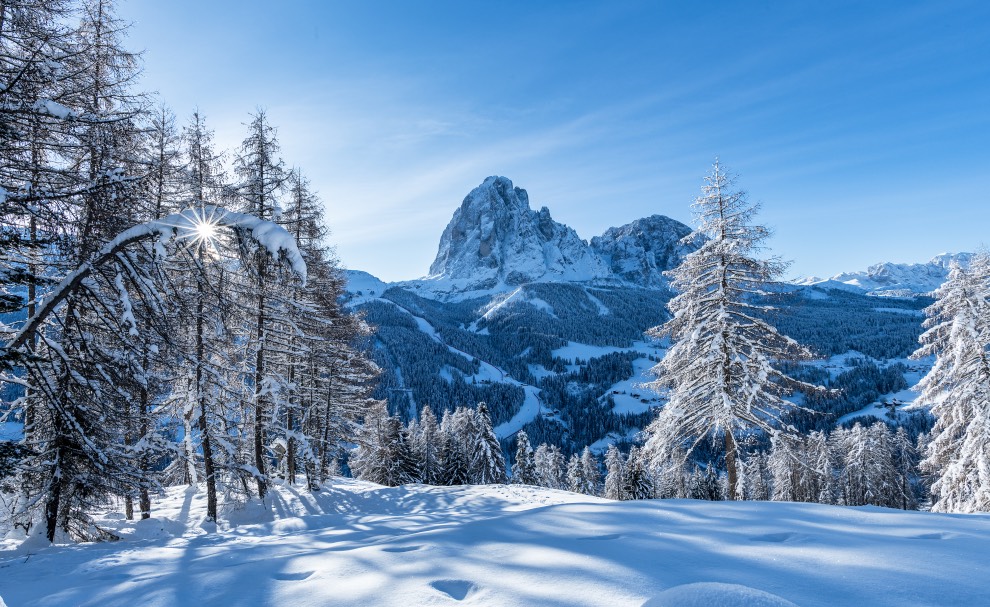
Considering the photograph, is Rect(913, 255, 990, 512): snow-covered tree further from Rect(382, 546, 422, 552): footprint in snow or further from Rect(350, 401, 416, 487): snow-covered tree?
Rect(350, 401, 416, 487): snow-covered tree

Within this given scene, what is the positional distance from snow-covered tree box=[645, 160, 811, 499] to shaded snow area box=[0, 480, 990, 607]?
8330 millimetres

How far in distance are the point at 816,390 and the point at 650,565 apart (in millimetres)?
12518

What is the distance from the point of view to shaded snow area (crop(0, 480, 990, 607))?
306 centimetres

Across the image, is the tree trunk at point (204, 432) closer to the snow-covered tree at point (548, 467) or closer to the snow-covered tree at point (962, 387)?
the snow-covered tree at point (962, 387)

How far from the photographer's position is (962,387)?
15914mm

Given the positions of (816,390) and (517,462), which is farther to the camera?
(517,462)

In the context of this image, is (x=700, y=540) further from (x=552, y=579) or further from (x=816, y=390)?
(x=816, y=390)

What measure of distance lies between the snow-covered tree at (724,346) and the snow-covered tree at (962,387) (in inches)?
280

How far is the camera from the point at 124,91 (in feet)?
31.7

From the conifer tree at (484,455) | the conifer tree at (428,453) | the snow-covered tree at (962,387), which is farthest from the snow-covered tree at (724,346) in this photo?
the conifer tree at (428,453)

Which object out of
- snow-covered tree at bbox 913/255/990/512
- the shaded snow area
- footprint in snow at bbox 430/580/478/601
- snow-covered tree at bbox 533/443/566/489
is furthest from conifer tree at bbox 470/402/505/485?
footprint in snow at bbox 430/580/478/601

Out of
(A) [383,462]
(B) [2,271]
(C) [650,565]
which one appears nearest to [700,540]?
(C) [650,565]

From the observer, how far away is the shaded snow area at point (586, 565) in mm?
3061

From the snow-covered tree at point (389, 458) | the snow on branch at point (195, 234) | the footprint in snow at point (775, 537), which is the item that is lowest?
the snow-covered tree at point (389, 458)
